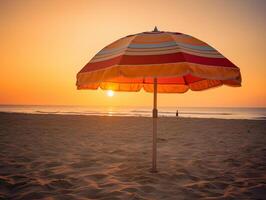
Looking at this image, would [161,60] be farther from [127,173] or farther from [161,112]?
[161,112]

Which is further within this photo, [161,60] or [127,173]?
[127,173]

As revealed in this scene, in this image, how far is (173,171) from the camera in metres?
5.62

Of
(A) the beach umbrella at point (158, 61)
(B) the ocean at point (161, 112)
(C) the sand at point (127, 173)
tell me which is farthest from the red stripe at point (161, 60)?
(B) the ocean at point (161, 112)

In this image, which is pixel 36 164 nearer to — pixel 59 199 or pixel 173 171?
pixel 59 199

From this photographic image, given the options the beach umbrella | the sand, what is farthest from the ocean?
the beach umbrella

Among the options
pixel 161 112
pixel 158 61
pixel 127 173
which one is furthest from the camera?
pixel 161 112

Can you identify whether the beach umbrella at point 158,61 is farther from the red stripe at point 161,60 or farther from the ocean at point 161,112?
the ocean at point 161,112

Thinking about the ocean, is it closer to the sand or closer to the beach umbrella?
the sand

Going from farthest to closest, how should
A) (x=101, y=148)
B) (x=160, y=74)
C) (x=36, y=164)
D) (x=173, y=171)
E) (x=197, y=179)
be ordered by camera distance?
(x=101, y=148) < (x=36, y=164) < (x=173, y=171) < (x=197, y=179) < (x=160, y=74)

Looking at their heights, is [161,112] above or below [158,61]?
below

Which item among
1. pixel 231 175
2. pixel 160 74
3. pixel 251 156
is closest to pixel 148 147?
pixel 251 156

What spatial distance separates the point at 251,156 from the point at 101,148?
4.71 meters

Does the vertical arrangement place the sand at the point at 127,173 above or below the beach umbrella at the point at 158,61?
below

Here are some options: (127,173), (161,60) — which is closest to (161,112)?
(127,173)
